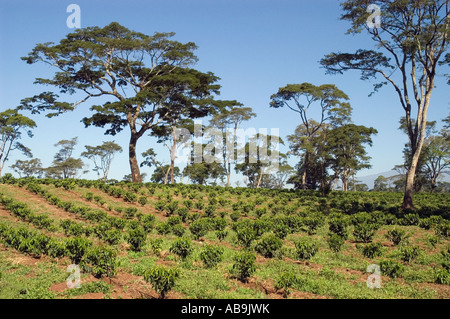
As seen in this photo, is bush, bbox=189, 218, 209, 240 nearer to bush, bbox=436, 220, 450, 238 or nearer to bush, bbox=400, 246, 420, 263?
bush, bbox=400, 246, 420, 263

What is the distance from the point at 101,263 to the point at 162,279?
2.16 metres

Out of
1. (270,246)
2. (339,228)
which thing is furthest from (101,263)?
(339,228)

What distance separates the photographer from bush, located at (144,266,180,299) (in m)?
6.70

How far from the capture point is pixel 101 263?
7.86m

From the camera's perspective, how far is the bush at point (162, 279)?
670 centimetres

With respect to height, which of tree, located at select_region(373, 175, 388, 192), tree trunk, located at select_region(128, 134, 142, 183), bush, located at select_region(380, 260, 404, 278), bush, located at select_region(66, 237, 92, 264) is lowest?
bush, located at select_region(380, 260, 404, 278)

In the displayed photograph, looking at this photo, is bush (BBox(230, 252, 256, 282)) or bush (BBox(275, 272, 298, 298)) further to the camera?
bush (BBox(230, 252, 256, 282))

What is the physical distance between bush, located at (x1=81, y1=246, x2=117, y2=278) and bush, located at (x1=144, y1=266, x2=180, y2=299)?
5.23 feet

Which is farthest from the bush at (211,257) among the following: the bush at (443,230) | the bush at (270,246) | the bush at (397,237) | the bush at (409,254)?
the bush at (443,230)

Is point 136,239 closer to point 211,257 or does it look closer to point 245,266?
point 211,257

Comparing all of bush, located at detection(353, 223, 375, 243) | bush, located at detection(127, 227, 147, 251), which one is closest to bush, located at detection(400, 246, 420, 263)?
bush, located at detection(353, 223, 375, 243)

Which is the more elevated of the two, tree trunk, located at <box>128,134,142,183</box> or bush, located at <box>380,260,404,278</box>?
tree trunk, located at <box>128,134,142,183</box>
